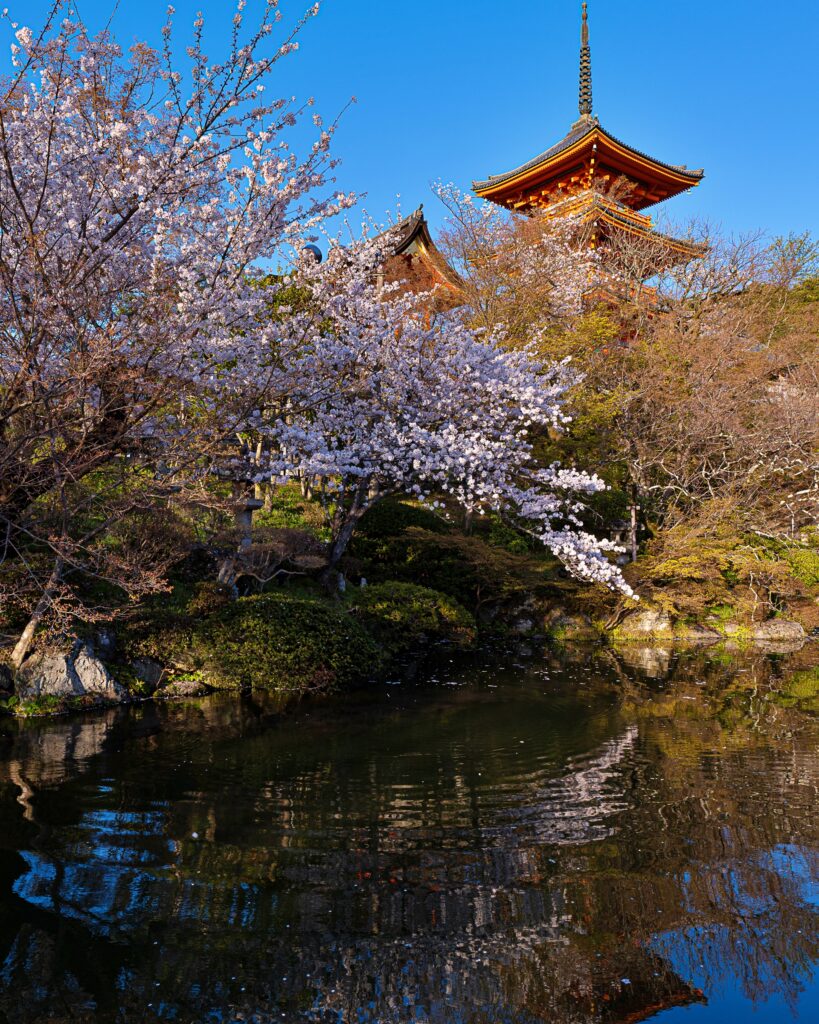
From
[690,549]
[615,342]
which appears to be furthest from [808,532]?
[615,342]

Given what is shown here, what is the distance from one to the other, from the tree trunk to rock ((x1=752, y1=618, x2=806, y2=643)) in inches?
602

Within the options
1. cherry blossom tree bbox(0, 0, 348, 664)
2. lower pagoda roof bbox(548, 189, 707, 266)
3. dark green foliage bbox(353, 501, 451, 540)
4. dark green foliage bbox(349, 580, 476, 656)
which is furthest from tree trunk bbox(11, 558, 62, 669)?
lower pagoda roof bbox(548, 189, 707, 266)

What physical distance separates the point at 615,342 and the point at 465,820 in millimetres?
17544

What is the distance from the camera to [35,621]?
1024cm

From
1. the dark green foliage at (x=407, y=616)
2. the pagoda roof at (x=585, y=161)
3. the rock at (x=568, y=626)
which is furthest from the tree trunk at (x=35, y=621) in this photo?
the pagoda roof at (x=585, y=161)

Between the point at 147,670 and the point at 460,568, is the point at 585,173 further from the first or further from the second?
the point at 147,670

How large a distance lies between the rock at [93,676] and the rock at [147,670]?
498 mm

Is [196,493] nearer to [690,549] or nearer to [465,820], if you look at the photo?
[465,820]

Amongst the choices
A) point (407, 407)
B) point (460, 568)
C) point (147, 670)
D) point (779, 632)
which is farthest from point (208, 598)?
point (779, 632)

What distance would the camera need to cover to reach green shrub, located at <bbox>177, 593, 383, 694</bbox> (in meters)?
11.8

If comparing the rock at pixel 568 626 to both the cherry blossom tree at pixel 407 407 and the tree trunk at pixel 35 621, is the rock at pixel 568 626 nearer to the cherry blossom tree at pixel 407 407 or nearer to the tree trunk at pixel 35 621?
the cherry blossom tree at pixel 407 407

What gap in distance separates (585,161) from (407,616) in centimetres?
2225

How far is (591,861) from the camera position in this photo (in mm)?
5891

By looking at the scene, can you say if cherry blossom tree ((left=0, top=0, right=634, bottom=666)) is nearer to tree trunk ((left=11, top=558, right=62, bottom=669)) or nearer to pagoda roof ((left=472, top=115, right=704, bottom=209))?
tree trunk ((left=11, top=558, right=62, bottom=669))
